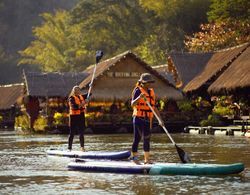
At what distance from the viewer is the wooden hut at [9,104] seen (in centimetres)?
6406

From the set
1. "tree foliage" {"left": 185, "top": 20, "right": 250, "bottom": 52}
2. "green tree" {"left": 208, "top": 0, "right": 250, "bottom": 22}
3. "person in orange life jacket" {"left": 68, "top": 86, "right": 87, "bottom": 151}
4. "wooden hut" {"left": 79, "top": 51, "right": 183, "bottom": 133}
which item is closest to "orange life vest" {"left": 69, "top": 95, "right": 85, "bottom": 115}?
"person in orange life jacket" {"left": 68, "top": 86, "right": 87, "bottom": 151}

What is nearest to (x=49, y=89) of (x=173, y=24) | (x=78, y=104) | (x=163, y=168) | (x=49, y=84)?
(x=49, y=84)

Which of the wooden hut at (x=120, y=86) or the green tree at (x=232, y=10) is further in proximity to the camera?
the green tree at (x=232, y=10)

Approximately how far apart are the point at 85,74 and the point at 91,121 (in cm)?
896

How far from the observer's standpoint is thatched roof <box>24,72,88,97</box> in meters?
46.8

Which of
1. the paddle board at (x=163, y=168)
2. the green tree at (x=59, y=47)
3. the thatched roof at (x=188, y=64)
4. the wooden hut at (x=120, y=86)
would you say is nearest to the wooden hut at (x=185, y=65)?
the thatched roof at (x=188, y=64)

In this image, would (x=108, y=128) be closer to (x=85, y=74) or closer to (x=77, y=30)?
(x=85, y=74)

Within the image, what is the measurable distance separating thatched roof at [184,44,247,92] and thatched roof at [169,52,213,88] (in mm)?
787

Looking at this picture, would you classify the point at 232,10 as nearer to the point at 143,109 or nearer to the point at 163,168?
the point at 143,109

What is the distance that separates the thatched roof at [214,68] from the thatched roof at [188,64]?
31.0 inches

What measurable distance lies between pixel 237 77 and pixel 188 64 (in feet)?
41.8

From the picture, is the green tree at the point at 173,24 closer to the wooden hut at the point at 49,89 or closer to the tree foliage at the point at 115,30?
the tree foliage at the point at 115,30

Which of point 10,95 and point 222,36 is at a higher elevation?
point 222,36

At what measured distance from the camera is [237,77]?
3759 centimetres
